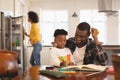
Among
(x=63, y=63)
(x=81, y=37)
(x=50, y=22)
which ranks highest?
(x=50, y=22)

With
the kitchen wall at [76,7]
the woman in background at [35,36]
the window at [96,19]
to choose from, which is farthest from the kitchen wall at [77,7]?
the woman in background at [35,36]

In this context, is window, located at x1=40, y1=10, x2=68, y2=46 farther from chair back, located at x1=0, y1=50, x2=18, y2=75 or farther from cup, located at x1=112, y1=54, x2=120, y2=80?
cup, located at x1=112, y1=54, x2=120, y2=80

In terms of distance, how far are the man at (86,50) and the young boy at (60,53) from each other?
0.11 m

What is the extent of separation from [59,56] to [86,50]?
1.05ft

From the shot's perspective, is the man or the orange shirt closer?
the man

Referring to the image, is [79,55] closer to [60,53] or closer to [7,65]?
[60,53]

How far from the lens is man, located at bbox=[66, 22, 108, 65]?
2.39m

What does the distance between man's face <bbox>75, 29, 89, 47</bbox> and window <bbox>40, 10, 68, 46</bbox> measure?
6253 millimetres

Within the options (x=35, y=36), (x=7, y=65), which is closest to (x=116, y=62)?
(x=7, y=65)

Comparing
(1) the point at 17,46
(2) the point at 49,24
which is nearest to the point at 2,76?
(1) the point at 17,46

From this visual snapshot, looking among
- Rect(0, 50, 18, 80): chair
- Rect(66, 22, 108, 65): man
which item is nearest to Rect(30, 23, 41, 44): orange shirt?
Rect(66, 22, 108, 65): man

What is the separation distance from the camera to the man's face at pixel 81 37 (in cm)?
241

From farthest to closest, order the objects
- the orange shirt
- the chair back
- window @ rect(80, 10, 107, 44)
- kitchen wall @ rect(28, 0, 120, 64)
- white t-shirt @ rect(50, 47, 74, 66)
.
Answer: window @ rect(80, 10, 107, 44) → kitchen wall @ rect(28, 0, 120, 64) → the orange shirt → white t-shirt @ rect(50, 47, 74, 66) → the chair back

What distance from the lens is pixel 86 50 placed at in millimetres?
2432
